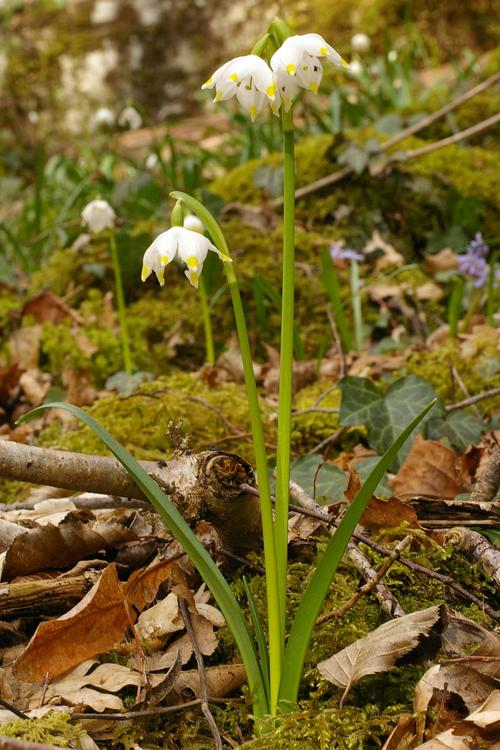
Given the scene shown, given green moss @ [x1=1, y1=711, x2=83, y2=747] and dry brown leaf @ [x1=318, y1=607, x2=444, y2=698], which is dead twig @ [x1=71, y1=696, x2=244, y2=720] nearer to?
green moss @ [x1=1, y1=711, x2=83, y2=747]

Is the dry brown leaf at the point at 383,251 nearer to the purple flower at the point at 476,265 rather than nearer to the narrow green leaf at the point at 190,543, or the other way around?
the purple flower at the point at 476,265

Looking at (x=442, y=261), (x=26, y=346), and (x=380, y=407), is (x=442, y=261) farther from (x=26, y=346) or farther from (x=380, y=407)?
(x=26, y=346)

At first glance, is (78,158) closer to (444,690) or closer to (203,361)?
(203,361)

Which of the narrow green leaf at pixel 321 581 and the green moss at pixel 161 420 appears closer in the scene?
the narrow green leaf at pixel 321 581

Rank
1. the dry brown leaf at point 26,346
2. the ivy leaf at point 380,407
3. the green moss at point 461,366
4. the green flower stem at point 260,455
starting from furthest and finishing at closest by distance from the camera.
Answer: the dry brown leaf at point 26,346
the green moss at point 461,366
the ivy leaf at point 380,407
the green flower stem at point 260,455

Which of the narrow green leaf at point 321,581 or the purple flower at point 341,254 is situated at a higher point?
the purple flower at point 341,254

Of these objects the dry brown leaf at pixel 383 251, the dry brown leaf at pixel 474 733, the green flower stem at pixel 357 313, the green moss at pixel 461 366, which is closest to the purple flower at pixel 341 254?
the green flower stem at pixel 357 313
